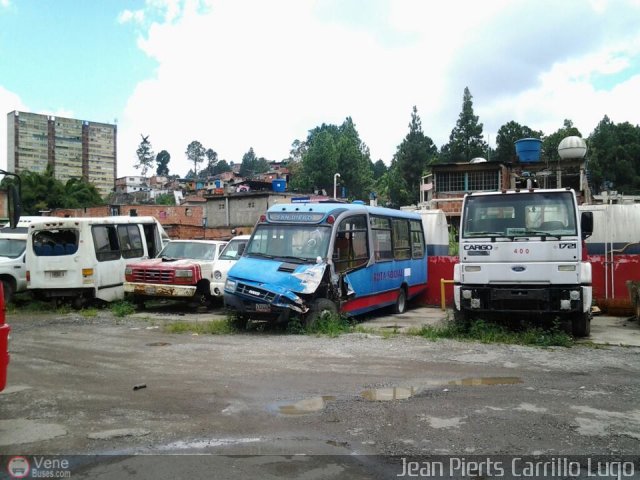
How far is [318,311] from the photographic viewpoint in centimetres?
1038

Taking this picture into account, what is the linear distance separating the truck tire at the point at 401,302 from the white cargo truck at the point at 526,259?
3872 mm

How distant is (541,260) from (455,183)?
88.1 feet

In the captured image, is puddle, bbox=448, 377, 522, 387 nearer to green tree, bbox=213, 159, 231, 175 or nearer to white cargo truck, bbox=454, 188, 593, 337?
white cargo truck, bbox=454, 188, 593, 337

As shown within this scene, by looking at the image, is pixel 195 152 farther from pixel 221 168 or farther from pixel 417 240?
pixel 417 240

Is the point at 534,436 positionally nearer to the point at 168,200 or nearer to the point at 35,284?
the point at 35,284

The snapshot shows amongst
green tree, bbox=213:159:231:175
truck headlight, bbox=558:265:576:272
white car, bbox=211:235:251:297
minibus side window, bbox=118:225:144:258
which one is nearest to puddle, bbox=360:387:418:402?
truck headlight, bbox=558:265:576:272

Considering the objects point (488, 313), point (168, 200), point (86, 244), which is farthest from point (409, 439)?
point (168, 200)

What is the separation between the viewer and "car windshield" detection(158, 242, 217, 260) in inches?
593

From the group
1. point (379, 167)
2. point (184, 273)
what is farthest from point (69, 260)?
point (379, 167)

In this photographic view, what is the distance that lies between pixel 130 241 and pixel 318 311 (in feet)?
24.4

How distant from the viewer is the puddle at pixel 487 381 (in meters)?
6.59

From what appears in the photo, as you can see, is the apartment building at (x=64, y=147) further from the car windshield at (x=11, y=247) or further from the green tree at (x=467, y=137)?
the car windshield at (x=11, y=247)

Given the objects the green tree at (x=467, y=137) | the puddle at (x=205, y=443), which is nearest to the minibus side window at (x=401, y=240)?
the puddle at (x=205, y=443)

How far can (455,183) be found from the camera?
35562mm
